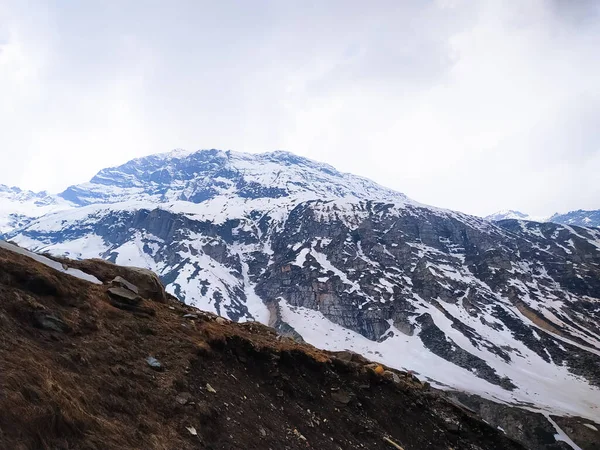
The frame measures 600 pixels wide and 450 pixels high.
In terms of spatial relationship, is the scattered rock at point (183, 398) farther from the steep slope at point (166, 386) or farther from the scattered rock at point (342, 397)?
the scattered rock at point (342, 397)

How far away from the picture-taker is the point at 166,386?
40.5 ft

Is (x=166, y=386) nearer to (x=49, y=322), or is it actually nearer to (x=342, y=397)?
(x=49, y=322)

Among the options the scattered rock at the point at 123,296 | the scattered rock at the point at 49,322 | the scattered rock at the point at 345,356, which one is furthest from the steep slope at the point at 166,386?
the scattered rock at the point at 345,356

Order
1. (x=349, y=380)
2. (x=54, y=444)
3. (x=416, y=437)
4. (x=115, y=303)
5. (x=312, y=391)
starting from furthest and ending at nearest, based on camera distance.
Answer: (x=349, y=380)
(x=416, y=437)
(x=312, y=391)
(x=115, y=303)
(x=54, y=444)

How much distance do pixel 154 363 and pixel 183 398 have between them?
6.46 feet

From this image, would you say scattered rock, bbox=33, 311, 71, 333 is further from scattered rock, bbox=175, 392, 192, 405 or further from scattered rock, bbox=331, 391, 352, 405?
scattered rock, bbox=331, 391, 352, 405

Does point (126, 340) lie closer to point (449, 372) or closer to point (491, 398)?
point (491, 398)

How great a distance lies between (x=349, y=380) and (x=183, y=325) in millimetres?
10133

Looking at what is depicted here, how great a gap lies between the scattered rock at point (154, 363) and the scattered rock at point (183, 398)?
1.48m

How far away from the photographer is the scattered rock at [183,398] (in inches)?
468

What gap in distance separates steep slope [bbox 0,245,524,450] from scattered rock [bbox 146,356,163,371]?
99mm

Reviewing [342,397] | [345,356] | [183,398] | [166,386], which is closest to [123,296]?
[166,386]

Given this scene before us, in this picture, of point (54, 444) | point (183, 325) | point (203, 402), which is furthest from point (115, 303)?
point (54, 444)

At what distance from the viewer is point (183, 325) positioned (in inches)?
708
